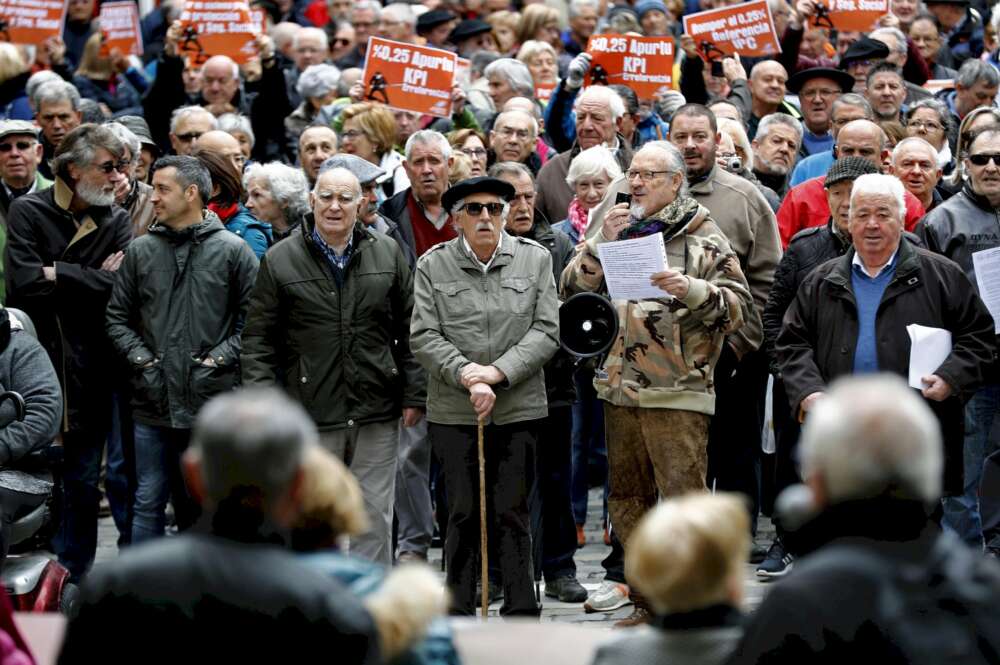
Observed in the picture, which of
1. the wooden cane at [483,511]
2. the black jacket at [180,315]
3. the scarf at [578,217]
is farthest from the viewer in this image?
the scarf at [578,217]

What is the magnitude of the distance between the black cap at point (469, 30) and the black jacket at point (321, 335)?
7.81 m

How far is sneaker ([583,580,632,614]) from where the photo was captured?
918 cm

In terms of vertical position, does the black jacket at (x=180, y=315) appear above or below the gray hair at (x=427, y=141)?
below

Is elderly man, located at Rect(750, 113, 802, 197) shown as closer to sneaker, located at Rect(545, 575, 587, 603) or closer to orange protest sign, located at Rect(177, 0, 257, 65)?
sneaker, located at Rect(545, 575, 587, 603)

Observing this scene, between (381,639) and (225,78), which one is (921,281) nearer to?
(381,639)

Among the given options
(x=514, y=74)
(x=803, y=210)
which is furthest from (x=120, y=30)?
(x=803, y=210)

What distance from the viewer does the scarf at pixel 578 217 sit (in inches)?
410

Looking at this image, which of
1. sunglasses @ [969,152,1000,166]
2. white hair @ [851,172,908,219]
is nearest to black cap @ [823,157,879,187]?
sunglasses @ [969,152,1000,166]

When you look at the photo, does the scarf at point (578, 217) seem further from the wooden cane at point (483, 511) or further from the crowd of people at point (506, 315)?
the wooden cane at point (483, 511)

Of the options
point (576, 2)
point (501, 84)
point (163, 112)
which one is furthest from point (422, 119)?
point (576, 2)

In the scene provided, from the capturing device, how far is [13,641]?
185 inches

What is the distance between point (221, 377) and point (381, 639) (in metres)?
5.35

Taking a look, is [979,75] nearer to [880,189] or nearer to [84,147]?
[880,189]

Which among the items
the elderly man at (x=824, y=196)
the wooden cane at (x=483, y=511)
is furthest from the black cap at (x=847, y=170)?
the wooden cane at (x=483, y=511)
